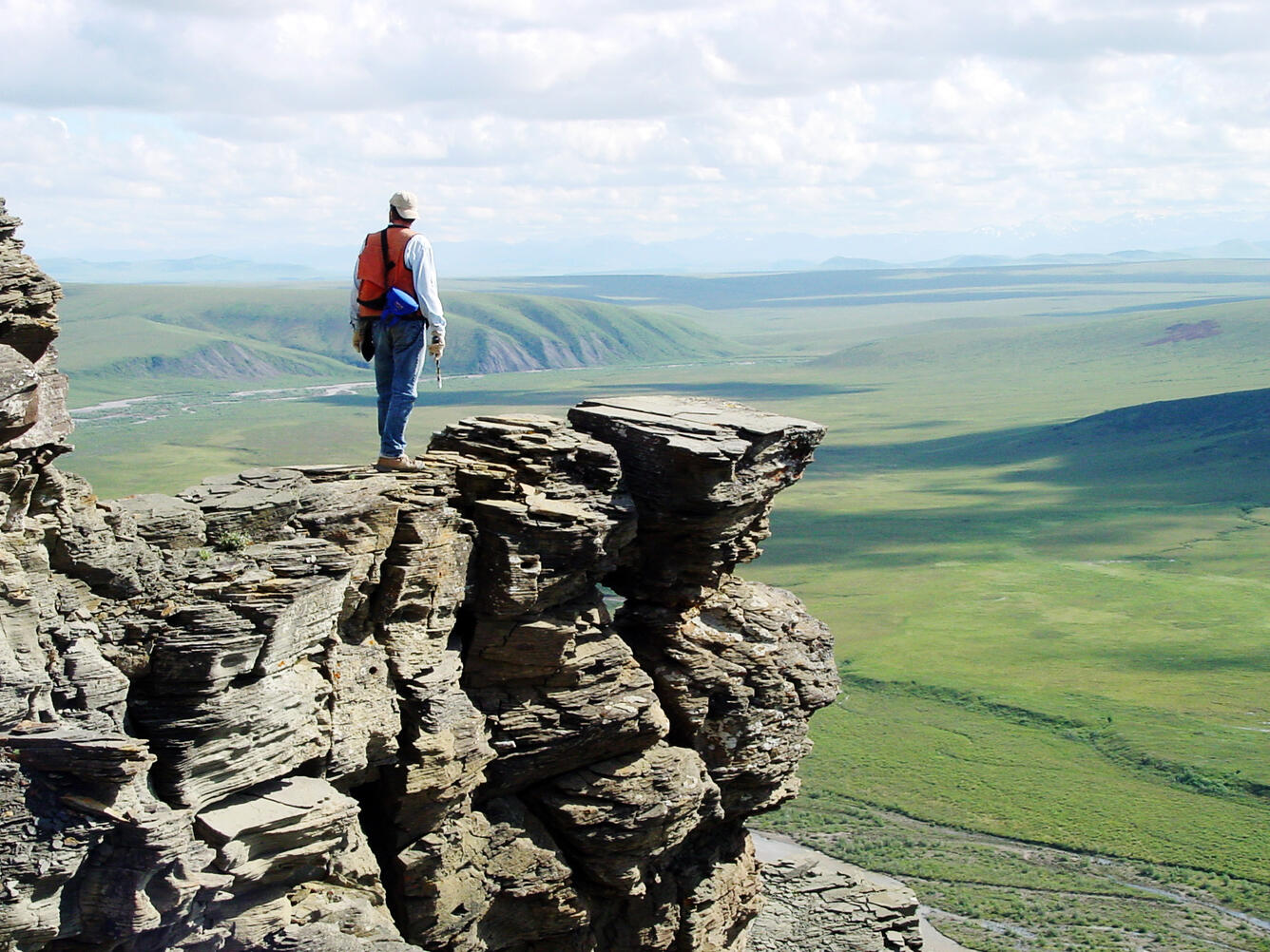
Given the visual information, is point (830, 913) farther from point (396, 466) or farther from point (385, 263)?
point (385, 263)

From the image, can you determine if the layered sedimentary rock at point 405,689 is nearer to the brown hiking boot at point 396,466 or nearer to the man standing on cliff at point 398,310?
the brown hiking boot at point 396,466

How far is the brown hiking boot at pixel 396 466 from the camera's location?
26484mm

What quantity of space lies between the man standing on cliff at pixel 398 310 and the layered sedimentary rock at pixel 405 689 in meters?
1.18

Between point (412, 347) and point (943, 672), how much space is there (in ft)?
307

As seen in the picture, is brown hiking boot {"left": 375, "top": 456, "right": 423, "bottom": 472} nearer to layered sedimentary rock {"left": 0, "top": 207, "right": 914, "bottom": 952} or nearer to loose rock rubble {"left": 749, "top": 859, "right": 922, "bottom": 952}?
layered sedimentary rock {"left": 0, "top": 207, "right": 914, "bottom": 952}

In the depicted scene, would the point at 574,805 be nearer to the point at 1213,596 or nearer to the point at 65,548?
the point at 65,548

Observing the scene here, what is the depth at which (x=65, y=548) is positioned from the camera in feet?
68.4

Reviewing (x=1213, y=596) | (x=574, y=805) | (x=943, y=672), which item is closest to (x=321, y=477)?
(x=574, y=805)

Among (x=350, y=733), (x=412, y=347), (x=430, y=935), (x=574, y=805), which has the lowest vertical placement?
(x=430, y=935)

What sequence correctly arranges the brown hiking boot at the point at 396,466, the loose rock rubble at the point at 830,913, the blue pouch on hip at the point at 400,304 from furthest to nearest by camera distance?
the loose rock rubble at the point at 830,913, the brown hiking boot at the point at 396,466, the blue pouch on hip at the point at 400,304

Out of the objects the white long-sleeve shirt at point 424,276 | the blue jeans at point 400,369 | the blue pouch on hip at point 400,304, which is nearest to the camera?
the white long-sleeve shirt at point 424,276

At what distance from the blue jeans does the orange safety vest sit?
585mm

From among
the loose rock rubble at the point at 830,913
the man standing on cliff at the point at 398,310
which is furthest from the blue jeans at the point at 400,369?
the loose rock rubble at the point at 830,913

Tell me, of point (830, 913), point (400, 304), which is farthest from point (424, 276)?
point (830, 913)
